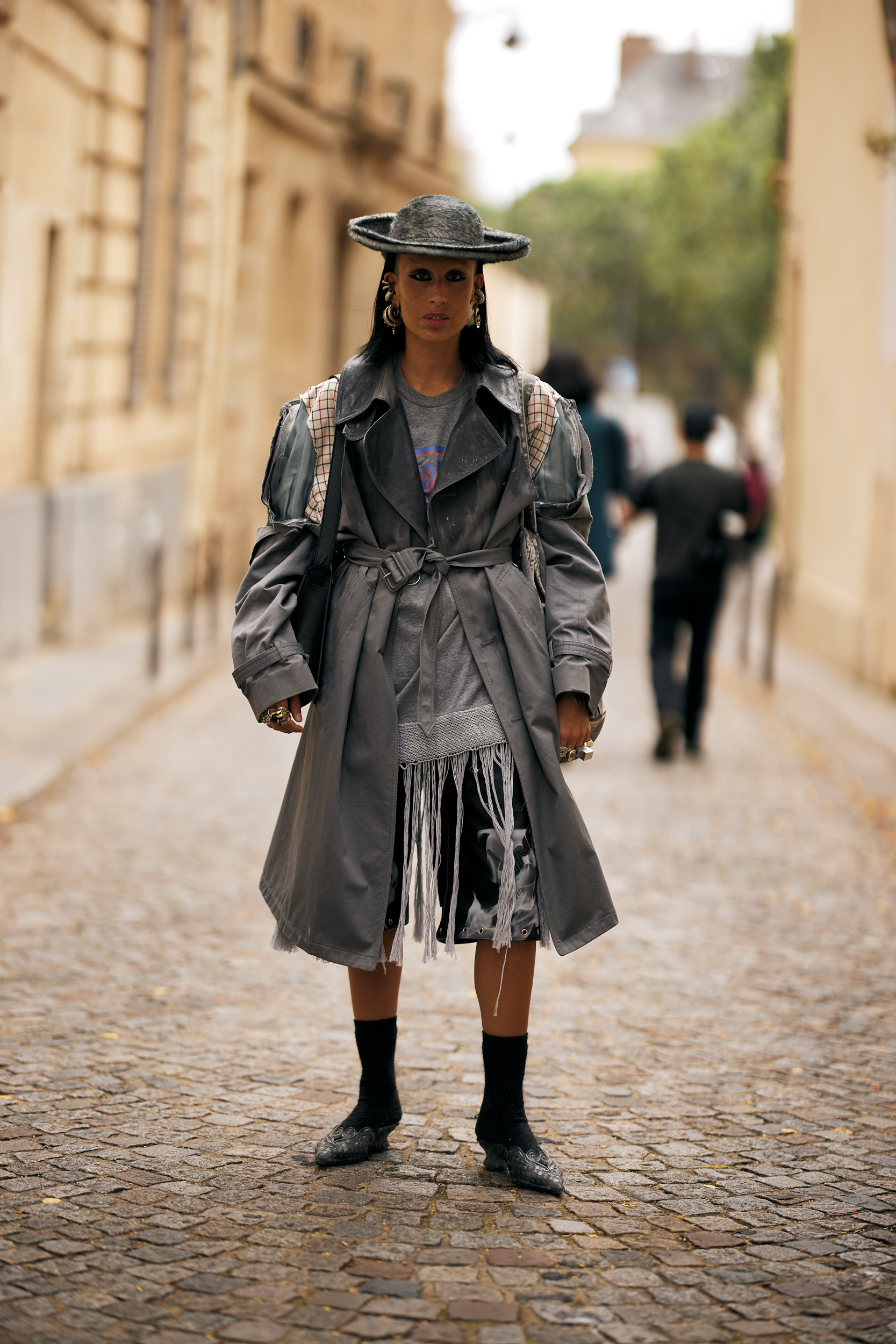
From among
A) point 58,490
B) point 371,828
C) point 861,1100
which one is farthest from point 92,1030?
point 58,490

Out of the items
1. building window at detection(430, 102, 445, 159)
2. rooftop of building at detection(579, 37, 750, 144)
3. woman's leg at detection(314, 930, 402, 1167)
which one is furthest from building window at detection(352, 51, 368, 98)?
rooftop of building at detection(579, 37, 750, 144)

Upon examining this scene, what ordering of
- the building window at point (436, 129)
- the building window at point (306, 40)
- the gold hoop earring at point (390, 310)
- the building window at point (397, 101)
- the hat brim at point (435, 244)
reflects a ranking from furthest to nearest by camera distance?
the building window at point (436, 129), the building window at point (397, 101), the building window at point (306, 40), the gold hoop earring at point (390, 310), the hat brim at point (435, 244)

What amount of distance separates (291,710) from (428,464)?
1.86 ft

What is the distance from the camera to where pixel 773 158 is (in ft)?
88.8

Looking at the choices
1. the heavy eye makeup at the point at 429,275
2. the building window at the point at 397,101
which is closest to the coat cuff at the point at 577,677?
the heavy eye makeup at the point at 429,275

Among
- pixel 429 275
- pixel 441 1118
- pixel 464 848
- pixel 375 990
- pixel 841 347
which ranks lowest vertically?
pixel 441 1118

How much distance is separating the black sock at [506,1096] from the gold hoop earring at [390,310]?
1.48 m

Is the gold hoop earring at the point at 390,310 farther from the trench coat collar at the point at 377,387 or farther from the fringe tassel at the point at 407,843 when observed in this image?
the fringe tassel at the point at 407,843

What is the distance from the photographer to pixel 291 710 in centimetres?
353

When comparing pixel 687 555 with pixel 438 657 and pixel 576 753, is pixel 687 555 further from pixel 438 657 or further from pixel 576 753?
pixel 438 657

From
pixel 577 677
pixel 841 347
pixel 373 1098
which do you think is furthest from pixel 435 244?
pixel 841 347

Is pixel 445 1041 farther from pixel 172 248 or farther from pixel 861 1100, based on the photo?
pixel 172 248

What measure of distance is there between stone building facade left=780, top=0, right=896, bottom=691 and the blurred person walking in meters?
3.63

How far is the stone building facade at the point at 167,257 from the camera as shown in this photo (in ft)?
41.7
